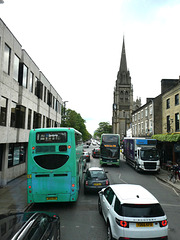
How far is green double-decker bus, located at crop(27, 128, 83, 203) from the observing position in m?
8.28

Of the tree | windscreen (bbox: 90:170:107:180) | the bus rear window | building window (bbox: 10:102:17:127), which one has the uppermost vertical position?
the tree

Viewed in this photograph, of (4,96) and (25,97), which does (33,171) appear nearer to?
(4,96)

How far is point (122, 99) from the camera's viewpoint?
86.4 metres

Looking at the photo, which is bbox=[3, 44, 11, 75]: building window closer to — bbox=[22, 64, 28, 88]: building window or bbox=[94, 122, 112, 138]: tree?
bbox=[22, 64, 28, 88]: building window

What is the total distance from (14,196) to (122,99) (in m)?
79.9

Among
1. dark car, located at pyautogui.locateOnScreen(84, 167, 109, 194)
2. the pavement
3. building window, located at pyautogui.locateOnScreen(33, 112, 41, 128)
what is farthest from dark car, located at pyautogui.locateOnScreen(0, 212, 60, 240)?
building window, located at pyautogui.locateOnScreen(33, 112, 41, 128)

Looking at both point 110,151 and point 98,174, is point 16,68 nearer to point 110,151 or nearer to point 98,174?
point 98,174

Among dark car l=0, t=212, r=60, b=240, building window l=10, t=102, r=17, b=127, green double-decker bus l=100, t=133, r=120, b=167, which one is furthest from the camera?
green double-decker bus l=100, t=133, r=120, b=167

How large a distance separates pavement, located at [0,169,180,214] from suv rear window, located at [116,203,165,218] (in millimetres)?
5893

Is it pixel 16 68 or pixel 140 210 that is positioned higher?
pixel 16 68

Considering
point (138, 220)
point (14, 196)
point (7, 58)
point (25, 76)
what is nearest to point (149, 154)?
point (14, 196)

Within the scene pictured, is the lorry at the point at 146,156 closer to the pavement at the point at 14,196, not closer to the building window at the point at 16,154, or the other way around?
the pavement at the point at 14,196

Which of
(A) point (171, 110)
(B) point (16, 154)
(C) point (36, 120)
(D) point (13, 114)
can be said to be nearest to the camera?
(D) point (13, 114)

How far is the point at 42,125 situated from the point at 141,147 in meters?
12.9
